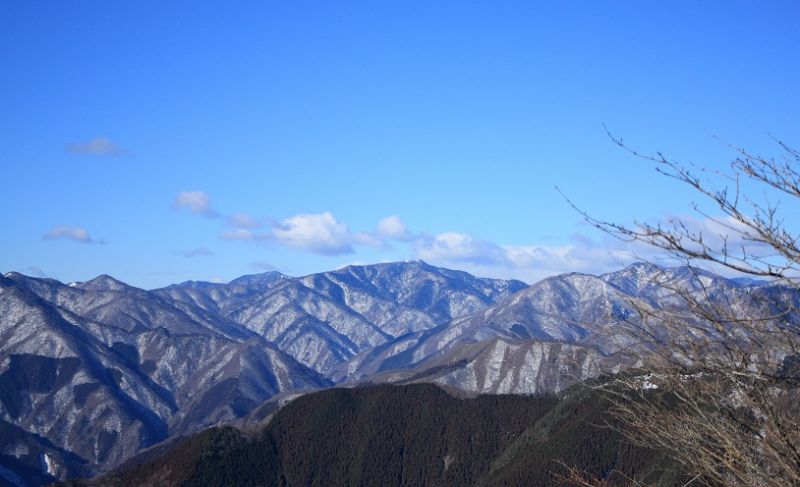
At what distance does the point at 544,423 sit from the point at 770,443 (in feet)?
491

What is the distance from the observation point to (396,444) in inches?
6845

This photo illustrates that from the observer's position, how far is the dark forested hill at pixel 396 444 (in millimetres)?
142750

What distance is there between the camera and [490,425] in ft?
553

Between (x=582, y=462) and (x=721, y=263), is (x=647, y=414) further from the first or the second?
(x=582, y=462)

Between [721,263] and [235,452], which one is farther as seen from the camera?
[235,452]

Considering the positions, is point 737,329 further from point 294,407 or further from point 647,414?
point 294,407

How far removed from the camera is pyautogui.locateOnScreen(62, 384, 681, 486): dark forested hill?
143 m

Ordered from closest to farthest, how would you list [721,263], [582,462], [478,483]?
1. [721,263]
2. [582,462]
3. [478,483]

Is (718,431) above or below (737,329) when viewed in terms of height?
below

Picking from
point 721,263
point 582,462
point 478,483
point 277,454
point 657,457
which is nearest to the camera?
point 721,263

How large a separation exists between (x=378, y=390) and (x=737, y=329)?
181 metres

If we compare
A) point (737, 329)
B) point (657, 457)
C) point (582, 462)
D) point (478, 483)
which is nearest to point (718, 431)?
point (737, 329)

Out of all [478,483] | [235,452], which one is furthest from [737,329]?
[235,452]

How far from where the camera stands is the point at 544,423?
155m
